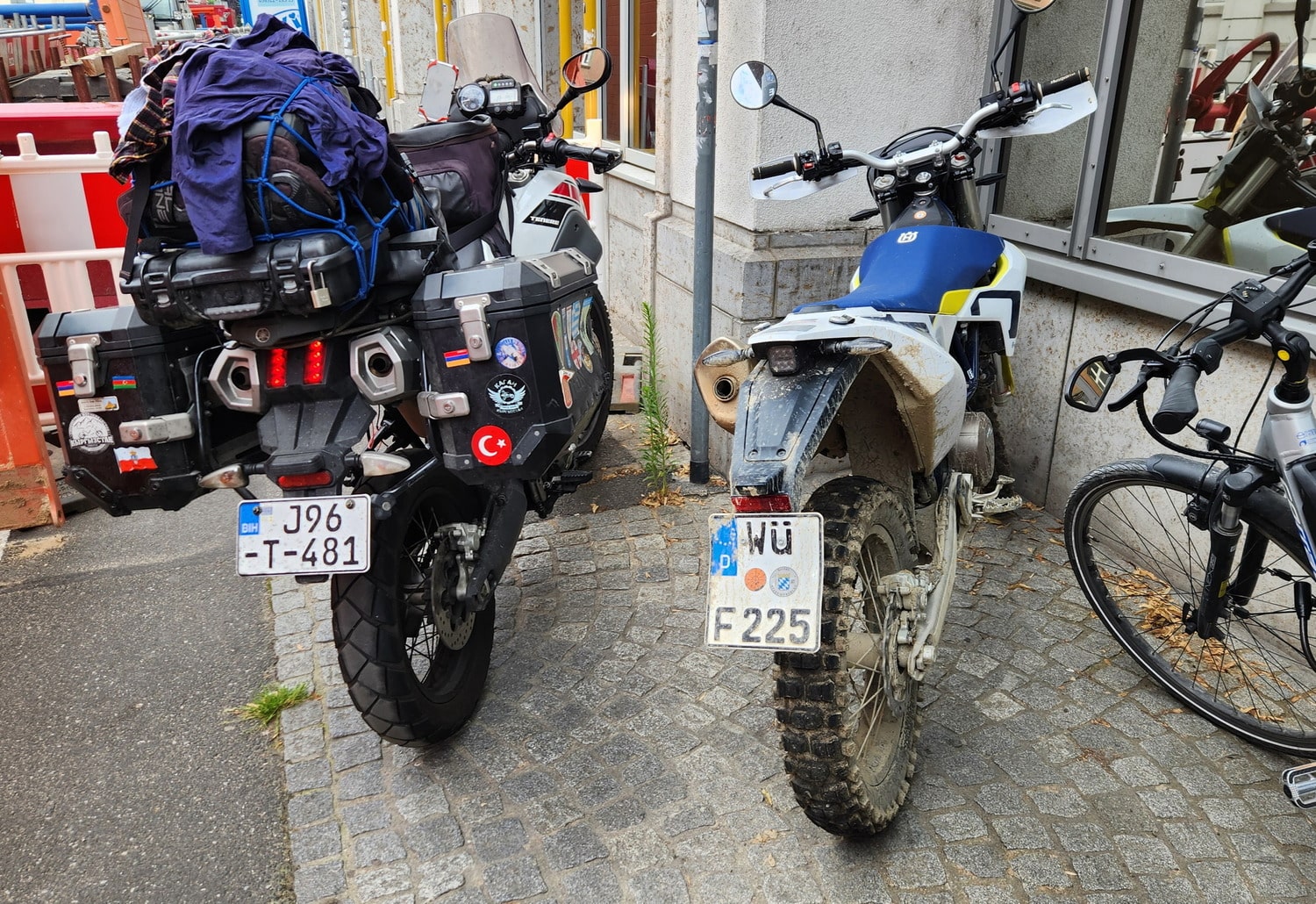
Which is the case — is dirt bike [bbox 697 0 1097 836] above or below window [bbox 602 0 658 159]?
below

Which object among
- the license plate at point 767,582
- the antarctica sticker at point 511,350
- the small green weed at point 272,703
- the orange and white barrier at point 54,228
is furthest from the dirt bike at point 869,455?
the orange and white barrier at point 54,228

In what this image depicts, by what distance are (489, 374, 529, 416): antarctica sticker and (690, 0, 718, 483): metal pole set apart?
1.86 meters

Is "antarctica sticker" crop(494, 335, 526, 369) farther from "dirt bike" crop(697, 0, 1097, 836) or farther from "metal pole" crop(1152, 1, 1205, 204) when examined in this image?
"metal pole" crop(1152, 1, 1205, 204)

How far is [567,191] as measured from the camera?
393 centimetres

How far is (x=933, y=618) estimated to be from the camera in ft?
8.26

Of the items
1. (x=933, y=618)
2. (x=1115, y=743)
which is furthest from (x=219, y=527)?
(x=1115, y=743)

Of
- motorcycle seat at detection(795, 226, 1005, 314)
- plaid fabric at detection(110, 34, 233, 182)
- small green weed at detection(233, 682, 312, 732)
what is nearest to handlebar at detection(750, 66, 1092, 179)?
motorcycle seat at detection(795, 226, 1005, 314)

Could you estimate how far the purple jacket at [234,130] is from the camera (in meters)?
2.14

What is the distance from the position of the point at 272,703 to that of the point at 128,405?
3.82 feet

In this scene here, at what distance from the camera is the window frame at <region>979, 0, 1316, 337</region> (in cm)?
356

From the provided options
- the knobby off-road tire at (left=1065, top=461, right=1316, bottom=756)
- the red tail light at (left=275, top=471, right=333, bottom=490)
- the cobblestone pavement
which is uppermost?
the red tail light at (left=275, top=471, right=333, bottom=490)

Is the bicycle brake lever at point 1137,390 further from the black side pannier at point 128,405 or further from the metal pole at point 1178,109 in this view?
the black side pannier at point 128,405

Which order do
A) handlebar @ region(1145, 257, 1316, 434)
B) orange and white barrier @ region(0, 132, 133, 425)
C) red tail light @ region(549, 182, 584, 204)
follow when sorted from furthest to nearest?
orange and white barrier @ region(0, 132, 133, 425), red tail light @ region(549, 182, 584, 204), handlebar @ region(1145, 257, 1316, 434)

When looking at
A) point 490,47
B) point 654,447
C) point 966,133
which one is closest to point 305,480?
point 966,133
